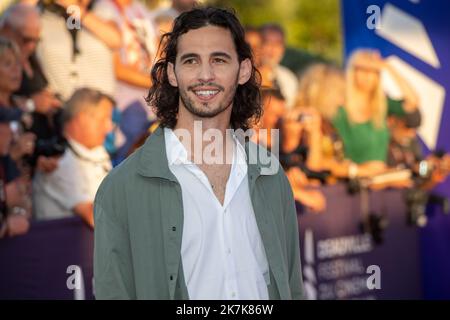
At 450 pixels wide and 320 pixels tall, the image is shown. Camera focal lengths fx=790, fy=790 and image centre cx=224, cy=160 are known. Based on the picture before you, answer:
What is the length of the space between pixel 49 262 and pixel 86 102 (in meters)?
0.98

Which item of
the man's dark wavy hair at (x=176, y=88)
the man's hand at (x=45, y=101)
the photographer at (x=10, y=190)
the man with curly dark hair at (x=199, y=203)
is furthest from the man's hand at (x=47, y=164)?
the man with curly dark hair at (x=199, y=203)

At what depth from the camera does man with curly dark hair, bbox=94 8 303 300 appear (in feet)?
8.41

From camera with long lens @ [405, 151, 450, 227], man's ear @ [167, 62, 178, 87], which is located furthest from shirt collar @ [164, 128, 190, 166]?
camera with long lens @ [405, 151, 450, 227]

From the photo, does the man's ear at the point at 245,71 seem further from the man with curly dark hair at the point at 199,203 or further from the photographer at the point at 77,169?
the photographer at the point at 77,169

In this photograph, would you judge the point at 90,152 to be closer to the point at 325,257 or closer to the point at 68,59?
the point at 68,59

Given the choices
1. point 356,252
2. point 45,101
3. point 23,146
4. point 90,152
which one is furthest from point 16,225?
point 356,252

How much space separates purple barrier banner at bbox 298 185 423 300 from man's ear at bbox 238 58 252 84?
3.15 metres

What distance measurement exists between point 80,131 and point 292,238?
7.17 ft

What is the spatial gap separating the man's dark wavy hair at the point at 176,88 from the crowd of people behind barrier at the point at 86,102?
55 cm

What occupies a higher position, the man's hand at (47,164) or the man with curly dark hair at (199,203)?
the man's hand at (47,164)

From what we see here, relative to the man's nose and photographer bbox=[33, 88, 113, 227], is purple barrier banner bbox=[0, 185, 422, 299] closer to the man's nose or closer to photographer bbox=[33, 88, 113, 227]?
photographer bbox=[33, 88, 113, 227]

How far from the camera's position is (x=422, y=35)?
23.3 feet

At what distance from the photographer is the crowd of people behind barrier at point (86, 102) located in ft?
14.8
